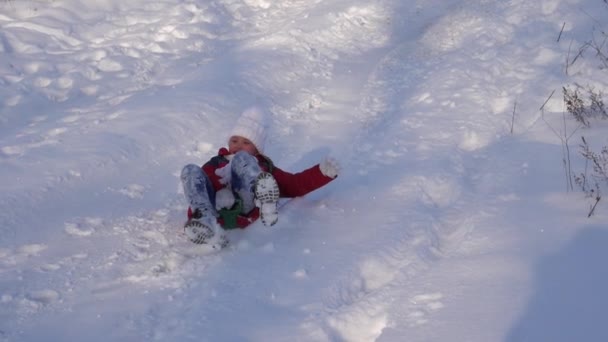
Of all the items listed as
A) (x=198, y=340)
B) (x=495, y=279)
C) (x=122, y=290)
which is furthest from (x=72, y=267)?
(x=495, y=279)

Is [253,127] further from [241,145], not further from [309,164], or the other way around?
[309,164]

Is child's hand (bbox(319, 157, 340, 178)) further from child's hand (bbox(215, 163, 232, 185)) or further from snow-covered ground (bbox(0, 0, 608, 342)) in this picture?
child's hand (bbox(215, 163, 232, 185))

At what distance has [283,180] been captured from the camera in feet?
14.6

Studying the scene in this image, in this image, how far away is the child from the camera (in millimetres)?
3924

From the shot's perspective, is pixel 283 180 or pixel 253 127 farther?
pixel 253 127

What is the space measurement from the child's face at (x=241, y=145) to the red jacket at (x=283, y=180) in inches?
2.7

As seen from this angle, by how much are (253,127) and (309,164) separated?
0.78 m

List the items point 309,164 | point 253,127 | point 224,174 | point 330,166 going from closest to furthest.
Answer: point 330,166
point 224,174
point 253,127
point 309,164

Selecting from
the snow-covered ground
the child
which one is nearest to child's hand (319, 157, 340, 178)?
the child

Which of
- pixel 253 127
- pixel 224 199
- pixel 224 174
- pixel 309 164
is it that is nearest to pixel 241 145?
pixel 253 127

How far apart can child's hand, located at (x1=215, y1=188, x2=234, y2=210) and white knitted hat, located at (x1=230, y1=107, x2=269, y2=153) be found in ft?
1.84

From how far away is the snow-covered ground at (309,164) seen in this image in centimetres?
314

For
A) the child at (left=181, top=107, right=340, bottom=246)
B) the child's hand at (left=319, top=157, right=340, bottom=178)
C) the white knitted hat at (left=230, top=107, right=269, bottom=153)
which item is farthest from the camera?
the white knitted hat at (left=230, top=107, right=269, bottom=153)

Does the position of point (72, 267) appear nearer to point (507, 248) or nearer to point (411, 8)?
point (507, 248)
